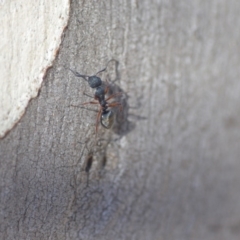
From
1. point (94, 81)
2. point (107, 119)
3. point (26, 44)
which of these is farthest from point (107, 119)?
point (26, 44)

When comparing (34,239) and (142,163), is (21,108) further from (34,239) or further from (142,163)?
(142,163)

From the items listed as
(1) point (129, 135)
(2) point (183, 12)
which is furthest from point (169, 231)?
(2) point (183, 12)

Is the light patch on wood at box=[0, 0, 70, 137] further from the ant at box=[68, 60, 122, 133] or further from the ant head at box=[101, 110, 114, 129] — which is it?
the ant head at box=[101, 110, 114, 129]

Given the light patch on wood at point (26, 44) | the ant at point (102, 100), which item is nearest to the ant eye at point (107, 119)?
the ant at point (102, 100)

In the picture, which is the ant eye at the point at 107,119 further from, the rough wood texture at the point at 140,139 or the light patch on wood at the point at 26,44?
the light patch on wood at the point at 26,44

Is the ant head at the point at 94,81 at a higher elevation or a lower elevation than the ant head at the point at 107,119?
higher

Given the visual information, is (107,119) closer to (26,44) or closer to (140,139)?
(140,139)

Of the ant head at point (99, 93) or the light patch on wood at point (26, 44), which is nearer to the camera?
the light patch on wood at point (26, 44)
